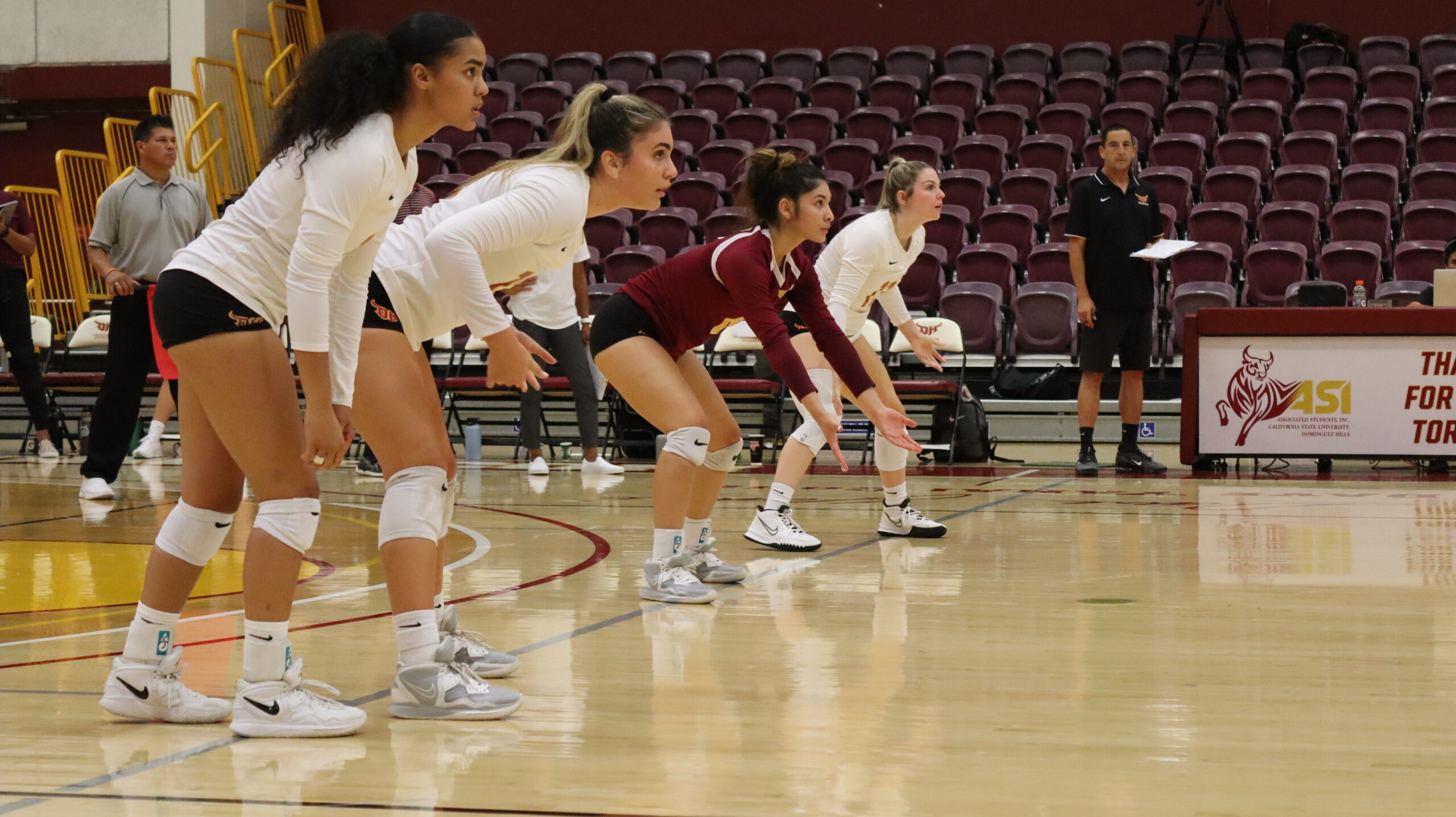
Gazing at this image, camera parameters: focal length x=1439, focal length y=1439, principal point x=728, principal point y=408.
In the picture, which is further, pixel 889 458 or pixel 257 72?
pixel 257 72

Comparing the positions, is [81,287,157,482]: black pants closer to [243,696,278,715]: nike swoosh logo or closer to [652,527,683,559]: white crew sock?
[652,527,683,559]: white crew sock

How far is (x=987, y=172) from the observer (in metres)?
11.7

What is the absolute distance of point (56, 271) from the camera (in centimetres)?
1355

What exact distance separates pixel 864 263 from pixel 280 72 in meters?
11.6

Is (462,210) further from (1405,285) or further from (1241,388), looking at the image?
(1405,285)

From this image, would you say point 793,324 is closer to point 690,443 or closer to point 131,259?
point 690,443

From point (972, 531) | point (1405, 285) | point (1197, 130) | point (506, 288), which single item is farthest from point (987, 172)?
point (506, 288)

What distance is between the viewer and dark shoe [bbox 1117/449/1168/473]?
8031mm

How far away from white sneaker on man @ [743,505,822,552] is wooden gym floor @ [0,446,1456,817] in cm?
9

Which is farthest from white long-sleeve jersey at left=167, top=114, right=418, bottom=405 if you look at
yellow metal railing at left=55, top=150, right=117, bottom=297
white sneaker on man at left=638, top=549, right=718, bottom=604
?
yellow metal railing at left=55, top=150, right=117, bottom=297

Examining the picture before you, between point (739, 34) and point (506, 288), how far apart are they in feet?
42.2

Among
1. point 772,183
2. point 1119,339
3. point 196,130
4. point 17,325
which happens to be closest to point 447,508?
point 772,183

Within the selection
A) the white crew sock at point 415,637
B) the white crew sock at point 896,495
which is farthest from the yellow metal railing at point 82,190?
the white crew sock at point 415,637

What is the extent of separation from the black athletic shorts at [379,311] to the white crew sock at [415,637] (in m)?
0.62
